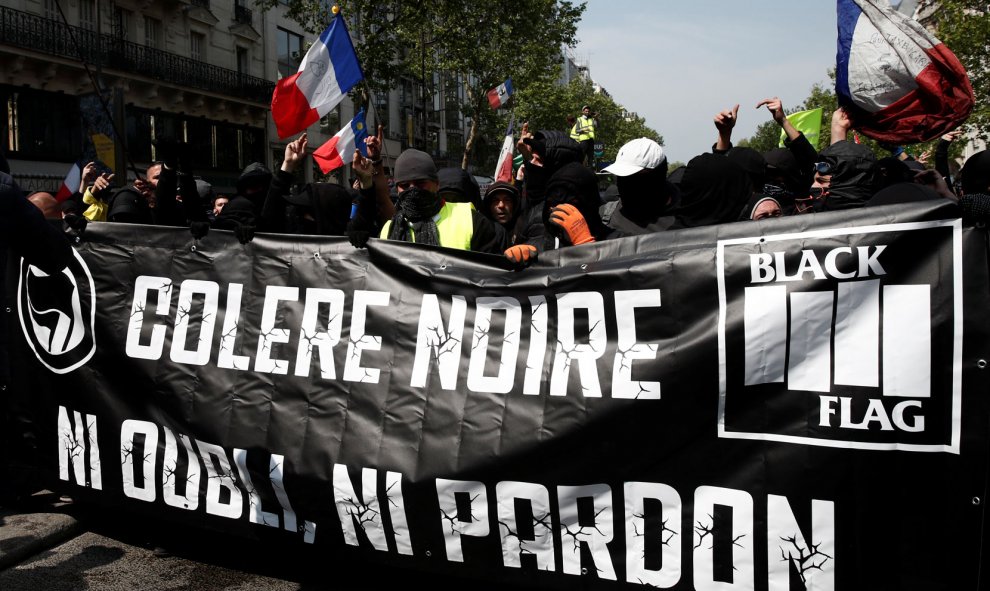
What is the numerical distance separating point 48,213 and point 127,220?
1.57 ft

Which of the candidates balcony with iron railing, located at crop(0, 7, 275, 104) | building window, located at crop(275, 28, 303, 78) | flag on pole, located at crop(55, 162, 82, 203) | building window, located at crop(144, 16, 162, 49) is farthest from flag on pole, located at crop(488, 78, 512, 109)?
building window, located at crop(275, 28, 303, 78)

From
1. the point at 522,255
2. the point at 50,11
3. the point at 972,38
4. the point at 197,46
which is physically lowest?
the point at 522,255

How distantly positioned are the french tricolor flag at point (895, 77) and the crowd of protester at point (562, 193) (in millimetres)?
263

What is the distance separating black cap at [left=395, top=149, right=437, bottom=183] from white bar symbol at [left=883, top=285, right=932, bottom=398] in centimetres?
236

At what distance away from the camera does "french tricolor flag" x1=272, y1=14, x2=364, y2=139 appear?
6.30 meters

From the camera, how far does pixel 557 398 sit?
3.09 m

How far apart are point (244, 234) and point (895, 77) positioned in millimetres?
3229

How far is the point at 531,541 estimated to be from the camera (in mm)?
3080

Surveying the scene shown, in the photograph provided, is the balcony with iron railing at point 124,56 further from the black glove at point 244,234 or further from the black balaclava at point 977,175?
the black balaclava at point 977,175

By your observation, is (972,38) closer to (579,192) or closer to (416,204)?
(579,192)

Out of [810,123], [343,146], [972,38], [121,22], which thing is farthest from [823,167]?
[121,22]

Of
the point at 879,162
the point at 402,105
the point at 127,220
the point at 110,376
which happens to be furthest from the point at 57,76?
the point at 402,105

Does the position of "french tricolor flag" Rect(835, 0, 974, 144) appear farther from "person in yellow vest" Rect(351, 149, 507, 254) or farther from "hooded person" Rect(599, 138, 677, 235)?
"person in yellow vest" Rect(351, 149, 507, 254)

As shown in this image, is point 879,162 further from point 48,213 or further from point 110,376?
point 48,213
